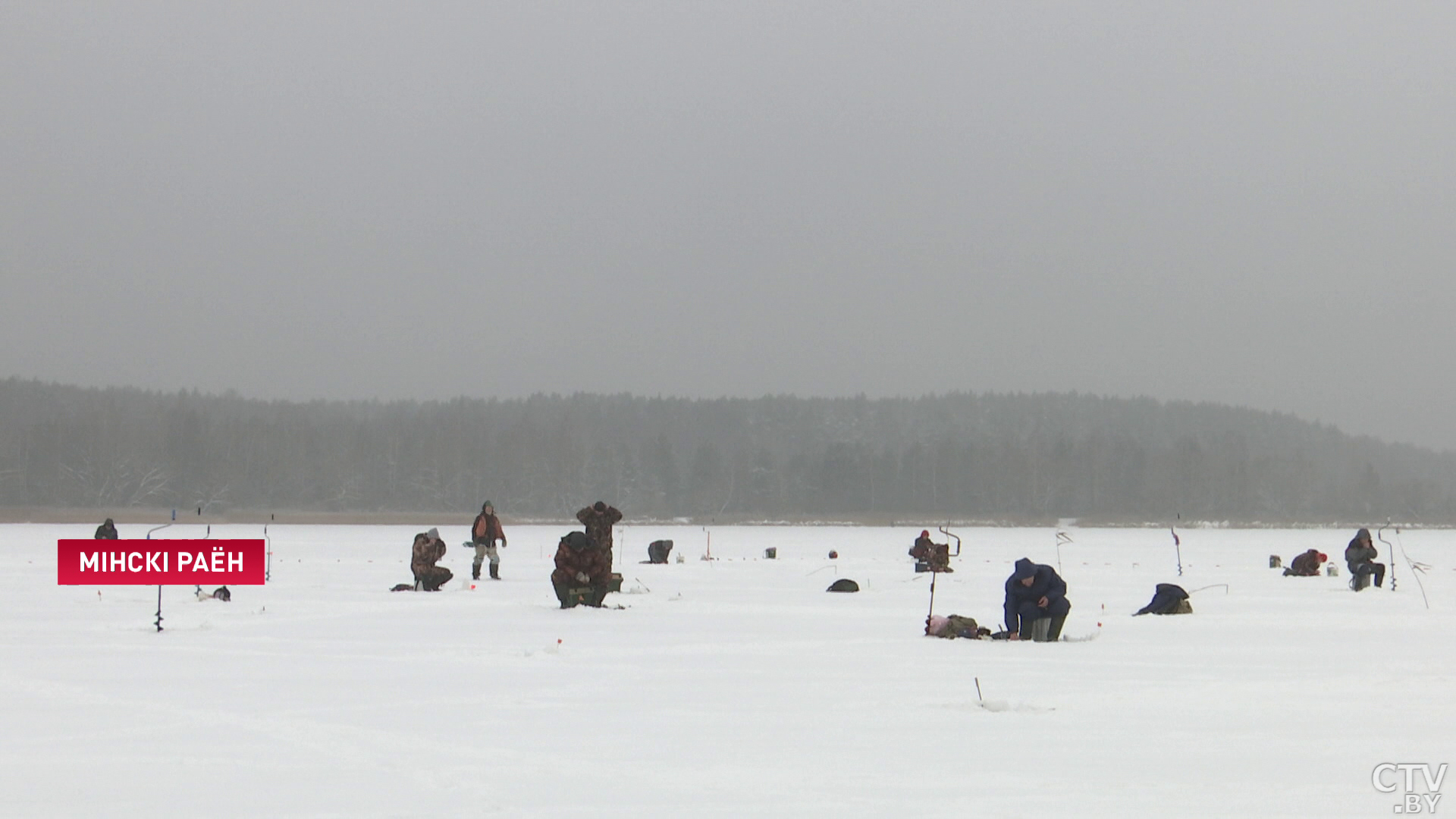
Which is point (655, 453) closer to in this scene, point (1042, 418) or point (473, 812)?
point (1042, 418)

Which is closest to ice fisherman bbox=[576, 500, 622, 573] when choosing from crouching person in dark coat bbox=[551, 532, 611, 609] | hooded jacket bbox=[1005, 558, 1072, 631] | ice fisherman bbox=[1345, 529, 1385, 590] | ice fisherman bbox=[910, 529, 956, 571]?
crouching person in dark coat bbox=[551, 532, 611, 609]

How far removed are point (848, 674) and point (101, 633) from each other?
8.06 metres

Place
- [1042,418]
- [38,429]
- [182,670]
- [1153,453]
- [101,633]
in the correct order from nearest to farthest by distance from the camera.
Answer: [182,670]
[101,633]
[38,429]
[1153,453]
[1042,418]

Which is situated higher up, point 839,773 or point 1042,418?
point 1042,418

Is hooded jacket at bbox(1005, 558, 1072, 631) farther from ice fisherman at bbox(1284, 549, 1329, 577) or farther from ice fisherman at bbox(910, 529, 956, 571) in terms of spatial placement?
ice fisherman at bbox(1284, 549, 1329, 577)

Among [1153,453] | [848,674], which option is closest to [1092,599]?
[848,674]

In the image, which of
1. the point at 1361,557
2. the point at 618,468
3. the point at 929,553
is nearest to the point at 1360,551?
the point at 1361,557

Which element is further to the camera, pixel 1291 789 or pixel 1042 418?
pixel 1042 418

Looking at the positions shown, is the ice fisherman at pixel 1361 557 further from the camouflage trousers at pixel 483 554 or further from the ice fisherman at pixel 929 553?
the camouflage trousers at pixel 483 554

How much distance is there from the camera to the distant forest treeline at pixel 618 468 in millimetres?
120312

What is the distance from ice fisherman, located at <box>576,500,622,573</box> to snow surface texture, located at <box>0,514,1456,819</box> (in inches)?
39.8

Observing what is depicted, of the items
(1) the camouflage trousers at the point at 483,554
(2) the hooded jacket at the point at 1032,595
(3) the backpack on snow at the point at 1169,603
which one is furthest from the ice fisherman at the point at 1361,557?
(1) the camouflage trousers at the point at 483,554

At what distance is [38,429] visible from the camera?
4705 inches

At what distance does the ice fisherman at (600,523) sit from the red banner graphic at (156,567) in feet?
18.5
